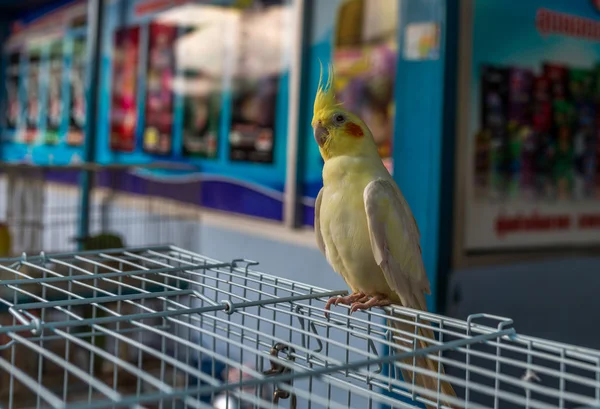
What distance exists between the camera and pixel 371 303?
171 cm

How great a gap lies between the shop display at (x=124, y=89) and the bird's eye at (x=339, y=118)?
3.95 m

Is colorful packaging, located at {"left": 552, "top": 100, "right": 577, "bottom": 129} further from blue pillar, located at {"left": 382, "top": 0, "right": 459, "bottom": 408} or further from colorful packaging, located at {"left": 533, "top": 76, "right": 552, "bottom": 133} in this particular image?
blue pillar, located at {"left": 382, "top": 0, "right": 459, "bottom": 408}

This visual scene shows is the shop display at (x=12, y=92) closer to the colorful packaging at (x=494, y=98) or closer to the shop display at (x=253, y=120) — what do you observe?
the shop display at (x=253, y=120)

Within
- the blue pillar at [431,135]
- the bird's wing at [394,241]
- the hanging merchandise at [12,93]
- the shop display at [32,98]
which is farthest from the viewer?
the hanging merchandise at [12,93]

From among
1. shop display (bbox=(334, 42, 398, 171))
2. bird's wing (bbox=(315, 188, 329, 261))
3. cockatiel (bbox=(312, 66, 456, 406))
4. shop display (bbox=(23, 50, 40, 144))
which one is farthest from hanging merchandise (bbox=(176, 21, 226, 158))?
cockatiel (bbox=(312, 66, 456, 406))

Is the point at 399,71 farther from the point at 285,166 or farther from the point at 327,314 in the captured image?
the point at 327,314

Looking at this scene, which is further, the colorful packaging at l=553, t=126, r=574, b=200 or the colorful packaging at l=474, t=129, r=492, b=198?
the colorful packaging at l=553, t=126, r=574, b=200

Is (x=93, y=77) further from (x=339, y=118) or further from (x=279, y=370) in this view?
(x=279, y=370)

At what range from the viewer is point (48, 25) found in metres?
6.91

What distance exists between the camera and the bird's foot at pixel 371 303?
163 cm

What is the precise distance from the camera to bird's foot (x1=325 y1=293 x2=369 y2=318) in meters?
1.61

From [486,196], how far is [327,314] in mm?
1820

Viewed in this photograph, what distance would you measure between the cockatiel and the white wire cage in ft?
0.28

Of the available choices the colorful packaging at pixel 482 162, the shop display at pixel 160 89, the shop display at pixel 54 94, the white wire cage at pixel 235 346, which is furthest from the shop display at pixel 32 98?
the colorful packaging at pixel 482 162
